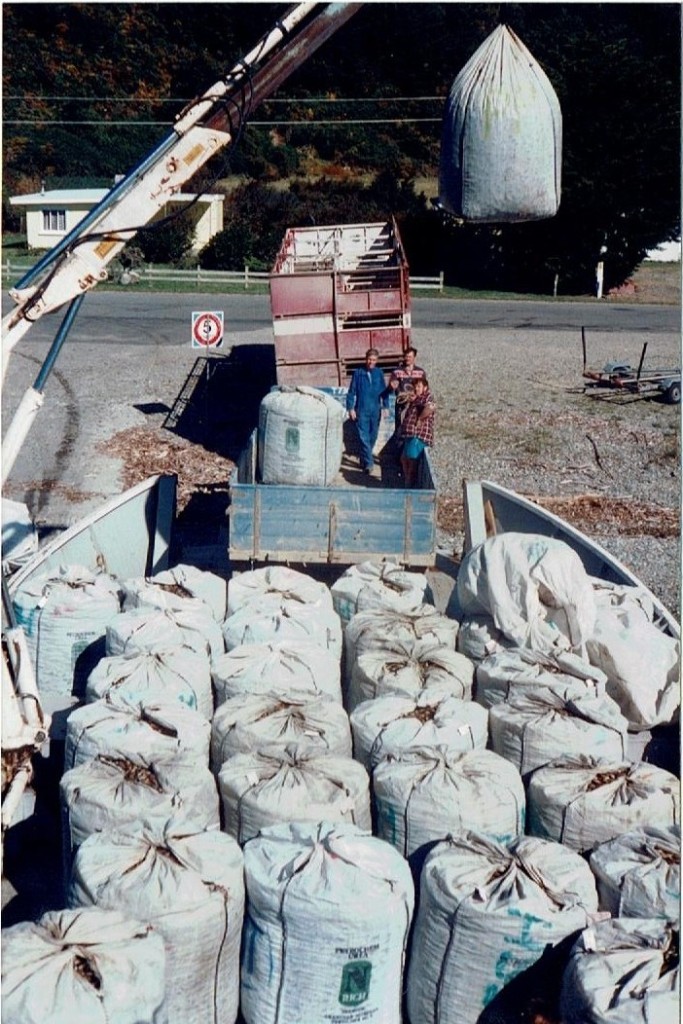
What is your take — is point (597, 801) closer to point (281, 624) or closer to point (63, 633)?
point (281, 624)

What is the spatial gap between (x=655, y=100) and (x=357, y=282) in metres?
18.8

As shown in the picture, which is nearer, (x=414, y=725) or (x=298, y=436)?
(x=414, y=725)

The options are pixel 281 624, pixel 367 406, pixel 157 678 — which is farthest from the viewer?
pixel 367 406

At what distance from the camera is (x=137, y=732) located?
5660mm

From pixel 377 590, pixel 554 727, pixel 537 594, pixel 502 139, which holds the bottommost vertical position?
pixel 554 727

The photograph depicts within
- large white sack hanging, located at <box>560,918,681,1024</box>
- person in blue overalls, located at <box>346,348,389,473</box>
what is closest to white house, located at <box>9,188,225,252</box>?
person in blue overalls, located at <box>346,348,389,473</box>

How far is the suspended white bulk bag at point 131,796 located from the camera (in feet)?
16.6

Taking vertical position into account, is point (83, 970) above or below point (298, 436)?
below

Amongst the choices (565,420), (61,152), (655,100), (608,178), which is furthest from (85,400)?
(61,152)

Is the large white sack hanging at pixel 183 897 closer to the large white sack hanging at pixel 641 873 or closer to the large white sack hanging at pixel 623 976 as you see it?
the large white sack hanging at pixel 623 976

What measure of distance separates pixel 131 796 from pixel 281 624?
209 cm

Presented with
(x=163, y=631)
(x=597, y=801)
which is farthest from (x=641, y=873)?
(x=163, y=631)

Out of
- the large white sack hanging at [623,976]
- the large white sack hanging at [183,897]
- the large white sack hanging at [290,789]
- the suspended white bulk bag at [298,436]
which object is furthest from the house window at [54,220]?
the large white sack hanging at [623,976]

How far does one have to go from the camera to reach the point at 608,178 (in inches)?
1291
